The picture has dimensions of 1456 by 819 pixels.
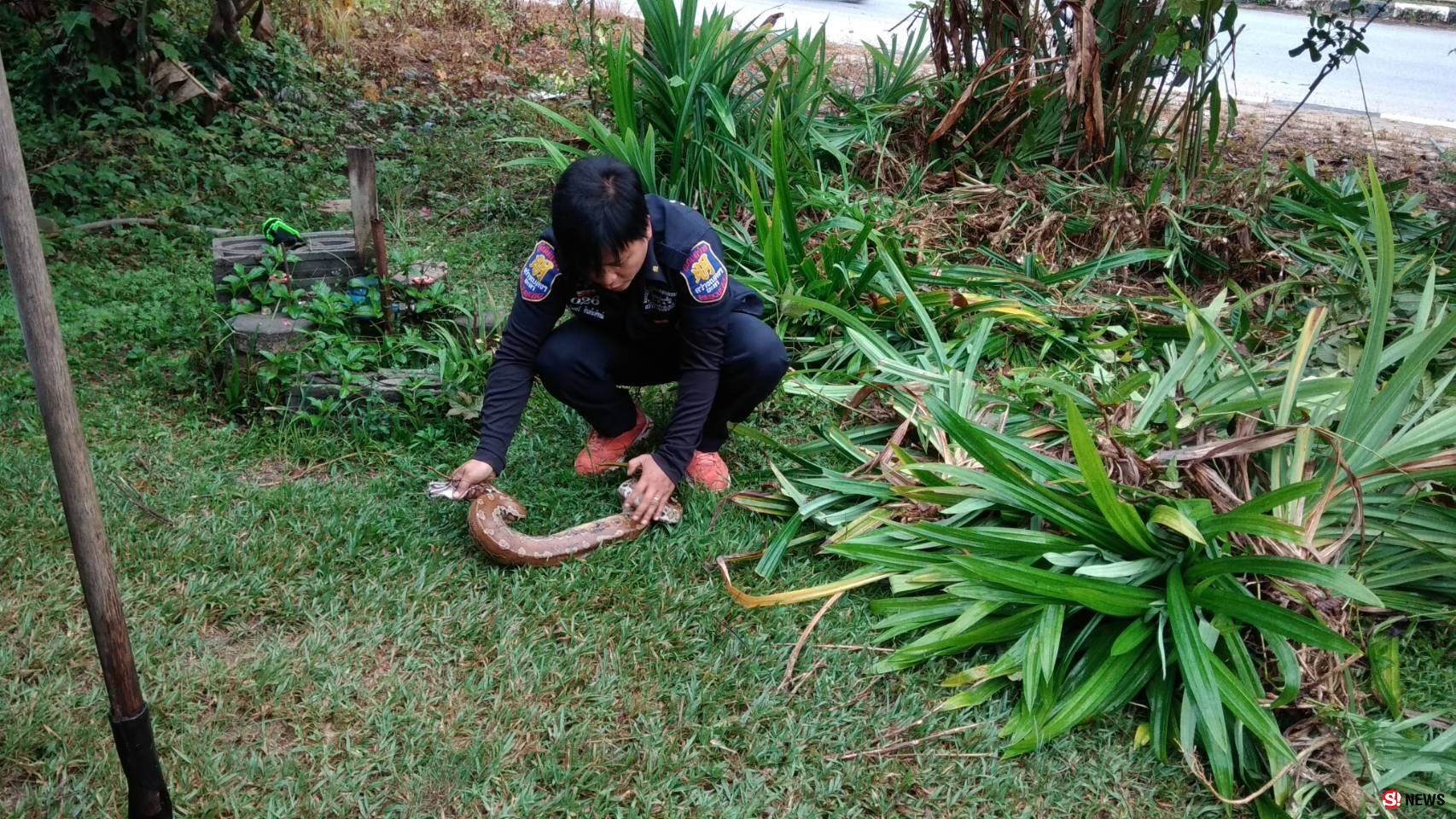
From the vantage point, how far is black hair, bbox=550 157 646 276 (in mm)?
2127

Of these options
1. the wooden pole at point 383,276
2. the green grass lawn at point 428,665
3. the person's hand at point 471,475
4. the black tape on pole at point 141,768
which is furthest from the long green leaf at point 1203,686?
the wooden pole at point 383,276

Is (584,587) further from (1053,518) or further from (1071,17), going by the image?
(1071,17)

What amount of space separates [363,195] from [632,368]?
1.08 meters

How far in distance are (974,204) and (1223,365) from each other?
173cm

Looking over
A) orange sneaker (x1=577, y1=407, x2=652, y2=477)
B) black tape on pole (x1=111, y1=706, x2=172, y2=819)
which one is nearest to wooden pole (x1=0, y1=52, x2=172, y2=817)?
black tape on pole (x1=111, y1=706, x2=172, y2=819)

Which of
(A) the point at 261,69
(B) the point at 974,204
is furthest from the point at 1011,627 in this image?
(A) the point at 261,69

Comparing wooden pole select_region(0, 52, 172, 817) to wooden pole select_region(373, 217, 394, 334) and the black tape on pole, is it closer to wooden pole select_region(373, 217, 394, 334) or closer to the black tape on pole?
the black tape on pole

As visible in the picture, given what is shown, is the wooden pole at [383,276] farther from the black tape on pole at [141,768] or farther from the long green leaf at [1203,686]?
the long green leaf at [1203,686]

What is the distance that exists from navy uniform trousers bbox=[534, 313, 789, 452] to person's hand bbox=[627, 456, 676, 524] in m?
0.30

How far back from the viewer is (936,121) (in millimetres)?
4711

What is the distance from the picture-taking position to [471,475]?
2.36 meters

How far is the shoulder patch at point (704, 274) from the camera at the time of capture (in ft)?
8.14

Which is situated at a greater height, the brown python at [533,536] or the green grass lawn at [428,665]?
the brown python at [533,536]

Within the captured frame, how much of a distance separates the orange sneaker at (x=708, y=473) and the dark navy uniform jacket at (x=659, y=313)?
239mm
